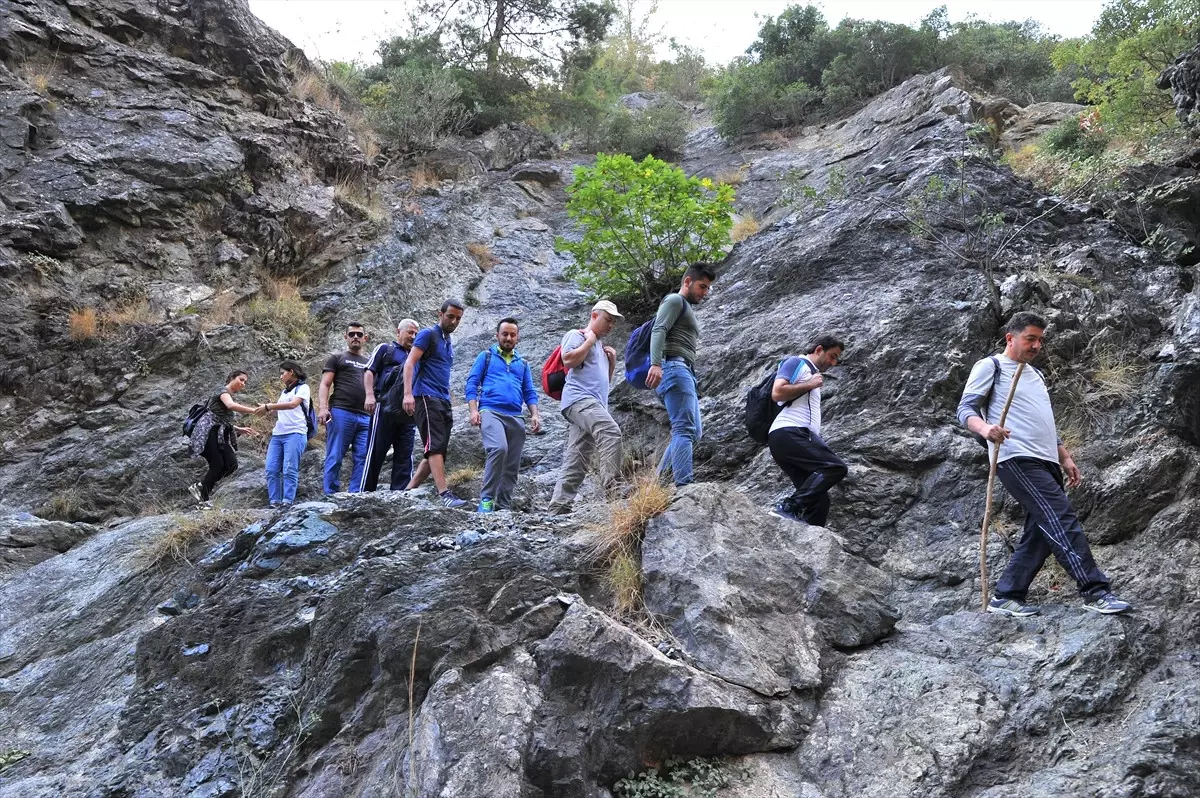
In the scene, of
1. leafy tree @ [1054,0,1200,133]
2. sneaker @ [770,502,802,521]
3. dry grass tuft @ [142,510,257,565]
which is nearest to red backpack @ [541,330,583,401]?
sneaker @ [770,502,802,521]

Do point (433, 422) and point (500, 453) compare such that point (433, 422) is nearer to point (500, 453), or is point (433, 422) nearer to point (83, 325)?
point (500, 453)

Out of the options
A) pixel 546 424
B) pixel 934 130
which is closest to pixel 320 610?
pixel 546 424

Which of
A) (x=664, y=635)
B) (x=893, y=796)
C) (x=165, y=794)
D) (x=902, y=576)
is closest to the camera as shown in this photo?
(x=893, y=796)

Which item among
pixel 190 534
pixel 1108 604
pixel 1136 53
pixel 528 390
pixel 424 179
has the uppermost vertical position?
pixel 1136 53

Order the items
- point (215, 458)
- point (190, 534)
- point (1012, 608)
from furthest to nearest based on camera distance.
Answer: point (215, 458)
point (190, 534)
point (1012, 608)

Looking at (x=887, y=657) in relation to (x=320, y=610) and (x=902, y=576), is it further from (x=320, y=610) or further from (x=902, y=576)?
(x=320, y=610)

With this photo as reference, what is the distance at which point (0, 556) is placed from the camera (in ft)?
26.0

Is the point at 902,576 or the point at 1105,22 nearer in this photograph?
the point at 902,576

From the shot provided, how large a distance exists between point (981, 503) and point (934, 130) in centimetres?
819

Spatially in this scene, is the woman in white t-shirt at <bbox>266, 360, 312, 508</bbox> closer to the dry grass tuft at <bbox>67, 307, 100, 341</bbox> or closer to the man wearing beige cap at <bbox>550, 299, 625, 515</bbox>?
the man wearing beige cap at <bbox>550, 299, 625, 515</bbox>

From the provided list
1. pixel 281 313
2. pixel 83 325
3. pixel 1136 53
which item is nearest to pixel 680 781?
pixel 281 313

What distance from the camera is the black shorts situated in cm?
738

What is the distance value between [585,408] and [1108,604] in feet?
12.3

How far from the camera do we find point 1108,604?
4.79 meters
